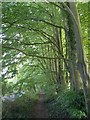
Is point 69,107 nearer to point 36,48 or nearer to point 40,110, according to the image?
point 40,110

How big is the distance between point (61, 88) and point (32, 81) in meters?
0.48

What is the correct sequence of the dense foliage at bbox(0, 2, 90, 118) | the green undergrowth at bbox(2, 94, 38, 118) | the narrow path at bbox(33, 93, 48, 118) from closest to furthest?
the dense foliage at bbox(0, 2, 90, 118) → the green undergrowth at bbox(2, 94, 38, 118) → the narrow path at bbox(33, 93, 48, 118)

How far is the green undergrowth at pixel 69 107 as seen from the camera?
2.68 metres

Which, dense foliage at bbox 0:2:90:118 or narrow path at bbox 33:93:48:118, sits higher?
dense foliage at bbox 0:2:90:118

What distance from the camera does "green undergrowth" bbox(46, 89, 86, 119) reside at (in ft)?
8.80

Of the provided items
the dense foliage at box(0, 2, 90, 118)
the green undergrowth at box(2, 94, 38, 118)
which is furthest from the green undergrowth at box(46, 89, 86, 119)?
the green undergrowth at box(2, 94, 38, 118)

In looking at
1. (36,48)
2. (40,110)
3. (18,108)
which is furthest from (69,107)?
(36,48)

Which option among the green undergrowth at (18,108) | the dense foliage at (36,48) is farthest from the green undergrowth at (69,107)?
the green undergrowth at (18,108)

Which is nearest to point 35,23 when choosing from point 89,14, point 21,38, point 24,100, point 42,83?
point 21,38

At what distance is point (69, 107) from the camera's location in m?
2.84

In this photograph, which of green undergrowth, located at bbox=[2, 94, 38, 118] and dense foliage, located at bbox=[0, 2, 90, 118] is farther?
green undergrowth, located at bbox=[2, 94, 38, 118]

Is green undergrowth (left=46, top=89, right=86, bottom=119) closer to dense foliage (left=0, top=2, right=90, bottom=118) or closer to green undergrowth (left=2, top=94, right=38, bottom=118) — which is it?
dense foliage (left=0, top=2, right=90, bottom=118)

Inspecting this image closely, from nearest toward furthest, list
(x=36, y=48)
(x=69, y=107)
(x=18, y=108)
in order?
(x=69, y=107) < (x=18, y=108) < (x=36, y=48)

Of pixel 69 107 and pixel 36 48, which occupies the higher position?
pixel 36 48
